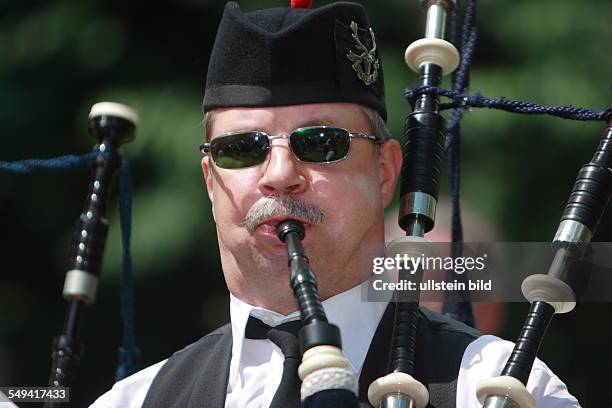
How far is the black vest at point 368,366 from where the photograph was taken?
8.04ft

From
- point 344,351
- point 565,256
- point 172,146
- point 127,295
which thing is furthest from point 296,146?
point 172,146

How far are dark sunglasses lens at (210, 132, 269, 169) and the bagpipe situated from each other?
169 mm

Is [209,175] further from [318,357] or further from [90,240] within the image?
[318,357]

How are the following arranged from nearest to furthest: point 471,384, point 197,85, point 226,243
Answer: point 471,384
point 226,243
point 197,85

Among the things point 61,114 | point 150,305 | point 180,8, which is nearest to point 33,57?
point 61,114

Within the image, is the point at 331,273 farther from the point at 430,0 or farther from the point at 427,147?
the point at 430,0

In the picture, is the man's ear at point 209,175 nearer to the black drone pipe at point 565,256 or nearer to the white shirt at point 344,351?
the white shirt at point 344,351

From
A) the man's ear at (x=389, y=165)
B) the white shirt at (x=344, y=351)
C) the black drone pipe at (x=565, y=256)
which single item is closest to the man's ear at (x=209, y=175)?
the white shirt at (x=344, y=351)

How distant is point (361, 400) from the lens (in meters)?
2.45

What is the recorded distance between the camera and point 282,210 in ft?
8.07

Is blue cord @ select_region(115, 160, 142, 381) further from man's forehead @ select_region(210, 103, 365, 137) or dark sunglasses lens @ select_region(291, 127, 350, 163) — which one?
dark sunglasses lens @ select_region(291, 127, 350, 163)

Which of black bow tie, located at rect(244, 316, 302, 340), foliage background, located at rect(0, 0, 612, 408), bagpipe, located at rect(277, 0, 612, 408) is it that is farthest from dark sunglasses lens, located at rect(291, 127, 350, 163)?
foliage background, located at rect(0, 0, 612, 408)

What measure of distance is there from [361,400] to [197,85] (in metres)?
2.39

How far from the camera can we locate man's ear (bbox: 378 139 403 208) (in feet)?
8.90
